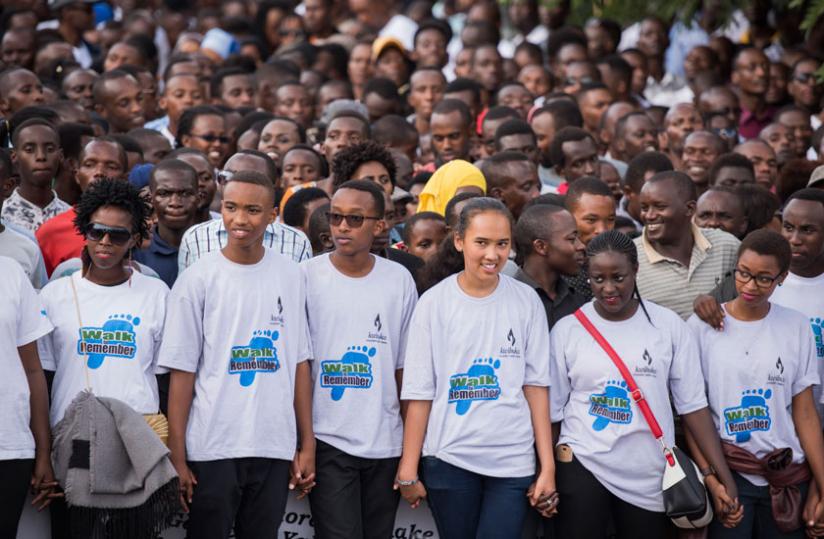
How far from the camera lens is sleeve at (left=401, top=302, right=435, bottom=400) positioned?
20.4 feet

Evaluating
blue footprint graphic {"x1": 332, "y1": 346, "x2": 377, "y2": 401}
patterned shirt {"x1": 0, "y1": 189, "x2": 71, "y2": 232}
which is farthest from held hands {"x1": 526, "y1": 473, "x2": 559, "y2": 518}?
patterned shirt {"x1": 0, "y1": 189, "x2": 71, "y2": 232}

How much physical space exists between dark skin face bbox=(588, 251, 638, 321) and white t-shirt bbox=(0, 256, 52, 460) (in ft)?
8.21

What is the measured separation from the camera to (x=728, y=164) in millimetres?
9148

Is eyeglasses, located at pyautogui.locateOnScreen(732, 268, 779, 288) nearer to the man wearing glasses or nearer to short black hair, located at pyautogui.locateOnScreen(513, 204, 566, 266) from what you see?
short black hair, located at pyautogui.locateOnScreen(513, 204, 566, 266)

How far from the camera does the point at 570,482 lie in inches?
247

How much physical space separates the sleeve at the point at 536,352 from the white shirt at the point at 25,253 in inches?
95.5

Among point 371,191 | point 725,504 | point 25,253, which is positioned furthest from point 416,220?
point 725,504

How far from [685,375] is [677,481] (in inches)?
21.3

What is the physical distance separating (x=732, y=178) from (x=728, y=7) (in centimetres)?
456

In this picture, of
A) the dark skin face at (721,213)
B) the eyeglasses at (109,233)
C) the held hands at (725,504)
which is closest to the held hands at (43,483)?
the eyeglasses at (109,233)

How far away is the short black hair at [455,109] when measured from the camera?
1033 cm

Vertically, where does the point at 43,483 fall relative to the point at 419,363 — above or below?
below

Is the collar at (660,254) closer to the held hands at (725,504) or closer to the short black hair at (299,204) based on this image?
the held hands at (725,504)

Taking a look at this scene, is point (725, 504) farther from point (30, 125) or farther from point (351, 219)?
point (30, 125)
